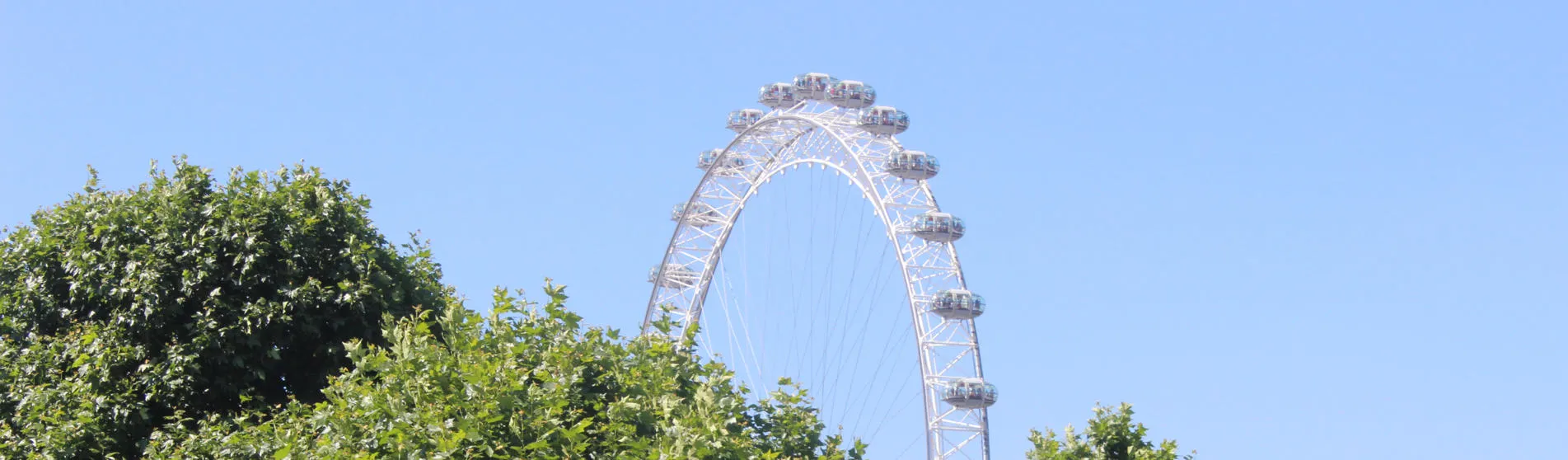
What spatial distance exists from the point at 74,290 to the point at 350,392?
8.71m

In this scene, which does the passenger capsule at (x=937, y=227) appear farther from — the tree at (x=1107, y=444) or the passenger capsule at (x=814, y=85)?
the tree at (x=1107, y=444)

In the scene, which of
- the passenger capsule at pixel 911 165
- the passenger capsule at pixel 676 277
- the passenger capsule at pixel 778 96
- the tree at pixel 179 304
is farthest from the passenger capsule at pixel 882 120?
the tree at pixel 179 304

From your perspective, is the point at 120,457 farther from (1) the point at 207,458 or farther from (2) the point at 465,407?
(2) the point at 465,407

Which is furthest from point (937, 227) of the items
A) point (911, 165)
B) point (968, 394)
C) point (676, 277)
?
point (676, 277)

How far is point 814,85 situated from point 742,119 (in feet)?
29.7

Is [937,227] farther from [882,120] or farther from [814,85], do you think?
[814,85]

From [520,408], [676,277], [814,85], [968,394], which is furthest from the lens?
[676,277]

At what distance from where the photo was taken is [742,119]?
88.0 metres

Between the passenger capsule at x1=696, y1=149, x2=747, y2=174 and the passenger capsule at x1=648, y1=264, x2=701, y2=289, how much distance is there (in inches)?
221

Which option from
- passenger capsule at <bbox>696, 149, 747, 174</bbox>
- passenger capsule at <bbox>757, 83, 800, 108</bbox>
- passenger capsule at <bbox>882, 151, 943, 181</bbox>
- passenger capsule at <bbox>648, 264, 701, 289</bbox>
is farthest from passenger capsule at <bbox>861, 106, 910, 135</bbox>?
passenger capsule at <bbox>648, 264, 701, 289</bbox>

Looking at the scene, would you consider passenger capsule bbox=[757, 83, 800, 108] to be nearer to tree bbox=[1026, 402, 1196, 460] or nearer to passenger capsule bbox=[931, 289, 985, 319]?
passenger capsule bbox=[931, 289, 985, 319]

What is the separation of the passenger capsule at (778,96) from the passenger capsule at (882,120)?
20.9 feet

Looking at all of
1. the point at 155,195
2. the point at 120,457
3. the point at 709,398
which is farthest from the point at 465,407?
the point at 155,195

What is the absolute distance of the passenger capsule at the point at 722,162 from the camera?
8962 cm
